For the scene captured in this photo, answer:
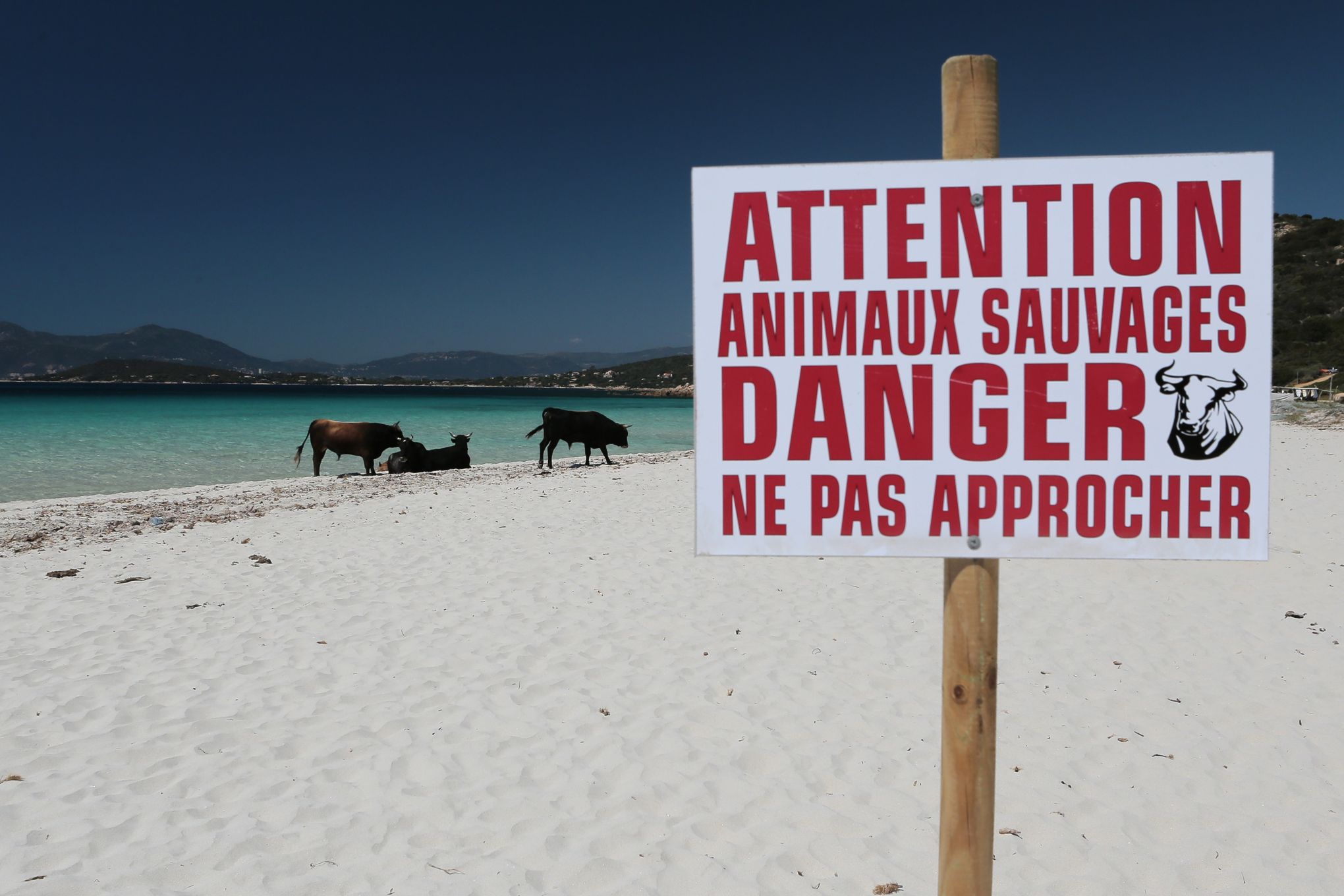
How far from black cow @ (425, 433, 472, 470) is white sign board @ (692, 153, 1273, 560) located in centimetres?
1928

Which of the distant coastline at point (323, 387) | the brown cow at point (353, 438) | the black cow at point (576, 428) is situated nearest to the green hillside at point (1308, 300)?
the black cow at point (576, 428)

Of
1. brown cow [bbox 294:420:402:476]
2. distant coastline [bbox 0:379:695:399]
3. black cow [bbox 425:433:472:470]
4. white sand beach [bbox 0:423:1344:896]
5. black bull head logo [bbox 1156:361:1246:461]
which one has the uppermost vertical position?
distant coastline [bbox 0:379:695:399]

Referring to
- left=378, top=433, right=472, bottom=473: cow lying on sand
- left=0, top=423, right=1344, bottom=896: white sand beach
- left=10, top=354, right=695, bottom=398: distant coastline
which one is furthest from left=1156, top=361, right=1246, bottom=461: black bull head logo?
left=10, top=354, right=695, bottom=398: distant coastline

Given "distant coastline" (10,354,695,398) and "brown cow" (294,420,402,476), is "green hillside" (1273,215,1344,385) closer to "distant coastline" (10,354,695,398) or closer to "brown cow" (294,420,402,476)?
"brown cow" (294,420,402,476)

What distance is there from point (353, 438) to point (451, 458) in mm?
2899

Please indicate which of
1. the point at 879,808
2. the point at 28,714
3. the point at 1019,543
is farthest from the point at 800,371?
the point at 28,714

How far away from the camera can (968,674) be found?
2.06 m

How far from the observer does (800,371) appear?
1.99m

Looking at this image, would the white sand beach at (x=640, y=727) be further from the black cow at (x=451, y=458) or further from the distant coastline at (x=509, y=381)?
the distant coastline at (x=509, y=381)

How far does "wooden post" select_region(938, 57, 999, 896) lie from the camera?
200cm

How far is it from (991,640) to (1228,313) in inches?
44.5

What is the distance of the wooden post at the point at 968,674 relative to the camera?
6.57 feet

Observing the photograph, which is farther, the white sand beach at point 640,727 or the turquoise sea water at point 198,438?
the turquoise sea water at point 198,438

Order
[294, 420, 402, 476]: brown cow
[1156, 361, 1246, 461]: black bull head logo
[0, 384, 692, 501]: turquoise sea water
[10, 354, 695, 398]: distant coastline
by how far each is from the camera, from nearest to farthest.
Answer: [1156, 361, 1246, 461]: black bull head logo < [294, 420, 402, 476]: brown cow < [0, 384, 692, 501]: turquoise sea water < [10, 354, 695, 398]: distant coastline
